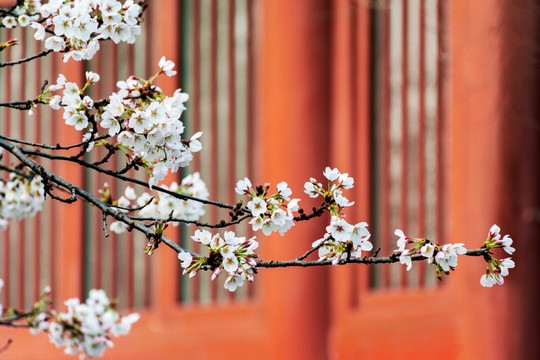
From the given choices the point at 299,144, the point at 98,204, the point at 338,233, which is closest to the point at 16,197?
the point at 98,204

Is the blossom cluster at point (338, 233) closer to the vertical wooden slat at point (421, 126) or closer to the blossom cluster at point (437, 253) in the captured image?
the blossom cluster at point (437, 253)

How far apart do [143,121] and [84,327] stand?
93cm

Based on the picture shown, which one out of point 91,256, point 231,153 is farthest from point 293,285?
point 91,256

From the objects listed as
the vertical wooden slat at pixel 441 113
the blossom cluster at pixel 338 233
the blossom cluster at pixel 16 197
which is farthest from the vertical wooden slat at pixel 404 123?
the blossom cluster at pixel 338 233

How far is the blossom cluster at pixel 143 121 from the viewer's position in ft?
5.60

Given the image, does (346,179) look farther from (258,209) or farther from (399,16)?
(399,16)

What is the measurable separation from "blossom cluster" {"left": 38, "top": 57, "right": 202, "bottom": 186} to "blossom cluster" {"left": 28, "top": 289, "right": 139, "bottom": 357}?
0.77 m

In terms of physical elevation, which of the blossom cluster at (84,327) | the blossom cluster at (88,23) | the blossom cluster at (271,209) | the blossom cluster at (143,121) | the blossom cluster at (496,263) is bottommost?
the blossom cluster at (84,327)

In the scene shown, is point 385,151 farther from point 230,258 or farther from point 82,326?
point 230,258

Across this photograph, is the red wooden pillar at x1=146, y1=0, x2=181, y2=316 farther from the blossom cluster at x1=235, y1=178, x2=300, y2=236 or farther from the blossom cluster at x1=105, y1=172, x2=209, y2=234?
the blossom cluster at x1=235, y1=178, x2=300, y2=236

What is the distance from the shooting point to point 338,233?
66.7 inches

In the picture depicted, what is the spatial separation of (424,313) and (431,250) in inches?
139

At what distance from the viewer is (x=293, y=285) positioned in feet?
17.0

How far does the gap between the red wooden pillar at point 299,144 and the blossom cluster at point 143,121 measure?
337cm
